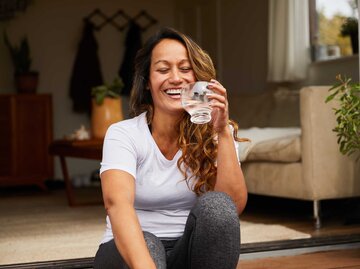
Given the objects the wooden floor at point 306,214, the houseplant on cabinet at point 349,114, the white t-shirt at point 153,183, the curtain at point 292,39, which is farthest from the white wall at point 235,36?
the white t-shirt at point 153,183

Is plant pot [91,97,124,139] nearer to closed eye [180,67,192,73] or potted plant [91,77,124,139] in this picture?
potted plant [91,77,124,139]

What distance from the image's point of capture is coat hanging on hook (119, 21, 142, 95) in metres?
6.73

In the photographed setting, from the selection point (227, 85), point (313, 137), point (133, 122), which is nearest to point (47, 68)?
point (227, 85)

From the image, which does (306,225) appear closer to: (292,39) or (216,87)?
(292,39)

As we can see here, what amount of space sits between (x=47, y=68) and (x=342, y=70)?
3337mm

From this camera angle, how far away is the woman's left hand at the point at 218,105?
1604 millimetres

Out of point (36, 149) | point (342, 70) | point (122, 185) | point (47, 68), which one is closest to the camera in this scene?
point (122, 185)

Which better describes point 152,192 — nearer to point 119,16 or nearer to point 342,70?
point 342,70

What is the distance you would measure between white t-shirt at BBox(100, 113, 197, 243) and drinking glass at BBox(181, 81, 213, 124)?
0.22m

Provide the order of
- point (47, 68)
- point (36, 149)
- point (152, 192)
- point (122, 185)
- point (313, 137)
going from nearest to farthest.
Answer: point (122, 185)
point (152, 192)
point (313, 137)
point (36, 149)
point (47, 68)

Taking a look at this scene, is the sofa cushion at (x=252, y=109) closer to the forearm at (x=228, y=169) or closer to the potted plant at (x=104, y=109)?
the potted plant at (x=104, y=109)

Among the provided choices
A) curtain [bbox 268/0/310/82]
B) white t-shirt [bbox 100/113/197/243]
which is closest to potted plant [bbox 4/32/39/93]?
curtain [bbox 268/0/310/82]

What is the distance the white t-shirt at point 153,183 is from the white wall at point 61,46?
16.4 ft

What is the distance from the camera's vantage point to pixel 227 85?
241 inches
